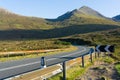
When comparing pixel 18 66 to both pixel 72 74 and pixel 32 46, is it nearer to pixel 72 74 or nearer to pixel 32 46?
pixel 72 74

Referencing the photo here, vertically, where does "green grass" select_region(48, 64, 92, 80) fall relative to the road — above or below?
above

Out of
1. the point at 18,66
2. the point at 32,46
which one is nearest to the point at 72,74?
the point at 18,66

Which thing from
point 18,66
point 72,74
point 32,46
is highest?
point 72,74

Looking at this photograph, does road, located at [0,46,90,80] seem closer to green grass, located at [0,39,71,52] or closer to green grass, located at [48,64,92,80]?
green grass, located at [48,64,92,80]

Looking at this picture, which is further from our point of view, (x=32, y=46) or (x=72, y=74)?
(x=32, y=46)

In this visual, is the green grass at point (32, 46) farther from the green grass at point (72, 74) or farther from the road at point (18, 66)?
the green grass at point (72, 74)

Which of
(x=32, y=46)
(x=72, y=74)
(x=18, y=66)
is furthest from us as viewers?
(x=32, y=46)

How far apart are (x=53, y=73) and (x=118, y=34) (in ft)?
563

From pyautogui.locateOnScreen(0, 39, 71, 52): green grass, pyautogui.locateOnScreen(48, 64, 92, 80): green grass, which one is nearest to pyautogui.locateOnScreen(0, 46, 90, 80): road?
pyautogui.locateOnScreen(48, 64, 92, 80): green grass

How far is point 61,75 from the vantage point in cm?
1541

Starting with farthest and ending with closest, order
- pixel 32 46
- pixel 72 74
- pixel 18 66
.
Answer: pixel 32 46
pixel 18 66
pixel 72 74

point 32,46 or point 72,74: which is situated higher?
point 72,74

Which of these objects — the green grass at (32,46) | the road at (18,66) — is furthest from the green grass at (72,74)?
the green grass at (32,46)

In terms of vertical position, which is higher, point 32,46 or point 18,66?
point 18,66
